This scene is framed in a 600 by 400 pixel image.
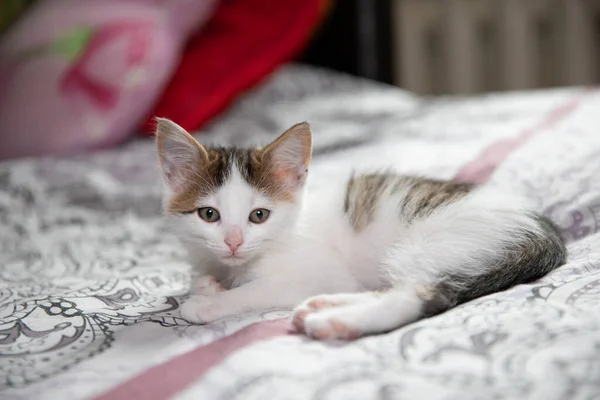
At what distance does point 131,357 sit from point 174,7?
153 centimetres

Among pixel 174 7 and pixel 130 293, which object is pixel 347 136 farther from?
pixel 130 293

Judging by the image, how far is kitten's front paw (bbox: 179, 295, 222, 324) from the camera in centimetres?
93

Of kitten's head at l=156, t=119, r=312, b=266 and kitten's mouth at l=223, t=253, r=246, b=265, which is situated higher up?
kitten's head at l=156, t=119, r=312, b=266

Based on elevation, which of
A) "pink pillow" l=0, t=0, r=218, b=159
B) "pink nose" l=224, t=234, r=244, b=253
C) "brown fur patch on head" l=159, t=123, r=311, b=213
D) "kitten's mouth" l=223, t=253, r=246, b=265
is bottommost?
"kitten's mouth" l=223, t=253, r=246, b=265

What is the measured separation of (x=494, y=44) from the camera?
3.20 metres

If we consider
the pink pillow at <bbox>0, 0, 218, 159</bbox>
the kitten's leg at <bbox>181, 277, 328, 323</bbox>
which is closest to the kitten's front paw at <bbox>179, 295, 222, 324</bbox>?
the kitten's leg at <bbox>181, 277, 328, 323</bbox>

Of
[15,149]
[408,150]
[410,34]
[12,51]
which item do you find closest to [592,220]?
[408,150]

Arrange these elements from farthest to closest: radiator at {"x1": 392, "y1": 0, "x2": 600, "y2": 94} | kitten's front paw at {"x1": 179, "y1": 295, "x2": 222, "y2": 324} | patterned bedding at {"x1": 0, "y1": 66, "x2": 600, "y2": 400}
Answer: radiator at {"x1": 392, "y1": 0, "x2": 600, "y2": 94} < kitten's front paw at {"x1": 179, "y1": 295, "x2": 222, "y2": 324} < patterned bedding at {"x1": 0, "y1": 66, "x2": 600, "y2": 400}

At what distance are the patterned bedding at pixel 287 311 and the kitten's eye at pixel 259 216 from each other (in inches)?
7.6

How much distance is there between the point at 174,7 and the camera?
205 cm

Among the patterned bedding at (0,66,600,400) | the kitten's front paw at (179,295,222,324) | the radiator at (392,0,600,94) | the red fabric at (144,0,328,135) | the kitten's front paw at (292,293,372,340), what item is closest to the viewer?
the patterned bedding at (0,66,600,400)

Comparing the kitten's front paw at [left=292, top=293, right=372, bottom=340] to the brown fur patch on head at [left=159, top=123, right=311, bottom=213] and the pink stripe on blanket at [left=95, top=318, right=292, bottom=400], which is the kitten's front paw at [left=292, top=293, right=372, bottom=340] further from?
the brown fur patch on head at [left=159, top=123, right=311, bottom=213]

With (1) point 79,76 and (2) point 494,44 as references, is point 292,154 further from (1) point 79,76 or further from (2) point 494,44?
(2) point 494,44

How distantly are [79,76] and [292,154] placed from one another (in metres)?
0.99
